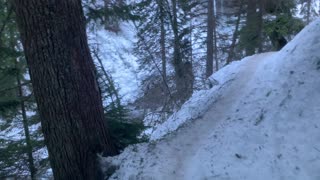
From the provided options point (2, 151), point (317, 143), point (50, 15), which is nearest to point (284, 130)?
point (317, 143)

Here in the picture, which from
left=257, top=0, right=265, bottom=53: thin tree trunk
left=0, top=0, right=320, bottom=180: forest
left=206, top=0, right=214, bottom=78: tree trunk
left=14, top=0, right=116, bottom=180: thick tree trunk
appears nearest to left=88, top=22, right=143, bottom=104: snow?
left=206, top=0, right=214, bottom=78: tree trunk

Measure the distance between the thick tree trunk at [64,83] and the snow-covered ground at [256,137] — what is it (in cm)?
41

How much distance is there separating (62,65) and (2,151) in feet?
11.7

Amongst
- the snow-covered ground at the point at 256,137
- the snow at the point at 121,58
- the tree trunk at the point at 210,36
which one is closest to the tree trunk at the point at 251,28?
the tree trunk at the point at 210,36

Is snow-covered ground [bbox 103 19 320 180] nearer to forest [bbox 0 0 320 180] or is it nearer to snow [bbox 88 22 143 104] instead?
forest [bbox 0 0 320 180]

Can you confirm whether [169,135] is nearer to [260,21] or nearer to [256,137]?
[256,137]

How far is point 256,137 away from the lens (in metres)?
5.12

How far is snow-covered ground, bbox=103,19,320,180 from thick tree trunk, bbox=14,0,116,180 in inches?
16.1

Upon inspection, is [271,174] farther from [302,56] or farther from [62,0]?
[62,0]

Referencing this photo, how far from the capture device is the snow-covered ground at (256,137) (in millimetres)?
4632

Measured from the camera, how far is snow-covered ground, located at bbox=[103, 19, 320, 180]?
4632 mm

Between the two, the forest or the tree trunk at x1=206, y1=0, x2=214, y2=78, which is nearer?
the forest

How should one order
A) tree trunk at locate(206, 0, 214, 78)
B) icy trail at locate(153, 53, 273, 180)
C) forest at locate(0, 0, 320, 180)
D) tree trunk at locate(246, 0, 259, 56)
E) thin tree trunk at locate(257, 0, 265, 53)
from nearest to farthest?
forest at locate(0, 0, 320, 180) < icy trail at locate(153, 53, 273, 180) < thin tree trunk at locate(257, 0, 265, 53) < tree trunk at locate(246, 0, 259, 56) < tree trunk at locate(206, 0, 214, 78)

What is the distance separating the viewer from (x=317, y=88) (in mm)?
5359
